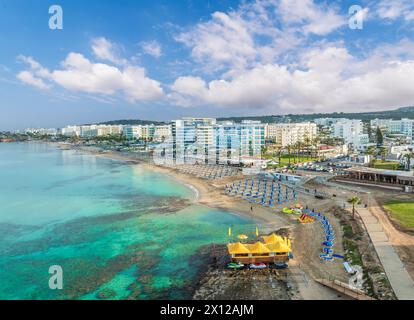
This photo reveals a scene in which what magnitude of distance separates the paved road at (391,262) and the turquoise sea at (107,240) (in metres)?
11.2

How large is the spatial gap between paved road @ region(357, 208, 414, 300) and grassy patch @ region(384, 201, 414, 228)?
214 cm

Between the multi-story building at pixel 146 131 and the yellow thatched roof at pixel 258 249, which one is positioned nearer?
the yellow thatched roof at pixel 258 249

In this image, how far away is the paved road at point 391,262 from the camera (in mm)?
15670

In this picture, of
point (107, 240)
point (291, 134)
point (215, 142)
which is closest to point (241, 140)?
point (215, 142)

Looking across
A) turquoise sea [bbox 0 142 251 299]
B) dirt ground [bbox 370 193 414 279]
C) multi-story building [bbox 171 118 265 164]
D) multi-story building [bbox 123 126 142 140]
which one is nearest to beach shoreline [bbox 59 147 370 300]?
turquoise sea [bbox 0 142 251 299]

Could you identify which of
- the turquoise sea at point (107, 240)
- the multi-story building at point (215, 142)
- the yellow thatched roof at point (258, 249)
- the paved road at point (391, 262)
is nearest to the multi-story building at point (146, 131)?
the multi-story building at point (215, 142)

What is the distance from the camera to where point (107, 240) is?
1026 inches

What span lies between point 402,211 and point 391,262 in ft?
42.4

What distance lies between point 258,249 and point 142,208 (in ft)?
65.6

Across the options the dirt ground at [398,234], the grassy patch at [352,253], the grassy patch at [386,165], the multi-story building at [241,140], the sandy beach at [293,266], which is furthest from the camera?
the multi-story building at [241,140]

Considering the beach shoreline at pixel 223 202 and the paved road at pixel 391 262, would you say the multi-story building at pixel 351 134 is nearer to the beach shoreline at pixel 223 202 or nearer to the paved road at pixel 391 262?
the beach shoreline at pixel 223 202

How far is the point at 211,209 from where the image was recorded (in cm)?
3525
